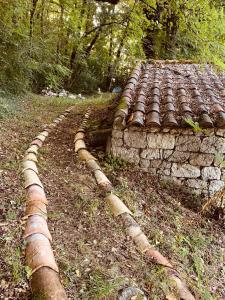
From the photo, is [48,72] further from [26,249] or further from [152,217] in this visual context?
[26,249]

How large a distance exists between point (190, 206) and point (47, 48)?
17.6 ft

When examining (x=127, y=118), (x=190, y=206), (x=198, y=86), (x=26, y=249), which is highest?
(x=198, y=86)

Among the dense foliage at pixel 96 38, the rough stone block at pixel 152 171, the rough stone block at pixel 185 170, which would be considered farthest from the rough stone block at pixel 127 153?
the dense foliage at pixel 96 38

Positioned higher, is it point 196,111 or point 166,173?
point 196,111

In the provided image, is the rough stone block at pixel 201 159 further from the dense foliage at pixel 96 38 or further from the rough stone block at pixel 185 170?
the dense foliage at pixel 96 38

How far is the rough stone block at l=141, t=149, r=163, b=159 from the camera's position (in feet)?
14.1

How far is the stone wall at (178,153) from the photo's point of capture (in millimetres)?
4137

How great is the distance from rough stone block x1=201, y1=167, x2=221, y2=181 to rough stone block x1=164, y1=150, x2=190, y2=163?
29 centimetres

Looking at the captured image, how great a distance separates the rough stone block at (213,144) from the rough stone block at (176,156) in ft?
0.78

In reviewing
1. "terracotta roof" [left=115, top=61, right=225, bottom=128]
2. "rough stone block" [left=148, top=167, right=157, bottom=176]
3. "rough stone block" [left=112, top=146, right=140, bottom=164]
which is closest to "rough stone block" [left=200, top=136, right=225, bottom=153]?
"terracotta roof" [left=115, top=61, right=225, bottom=128]

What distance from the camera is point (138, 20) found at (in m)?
6.15

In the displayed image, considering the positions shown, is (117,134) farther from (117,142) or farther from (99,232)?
(99,232)

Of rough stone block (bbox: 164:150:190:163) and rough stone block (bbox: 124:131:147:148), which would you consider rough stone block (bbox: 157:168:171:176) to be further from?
rough stone block (bbox: 124:131:147:148)

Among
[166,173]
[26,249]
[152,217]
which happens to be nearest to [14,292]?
[26,249]
